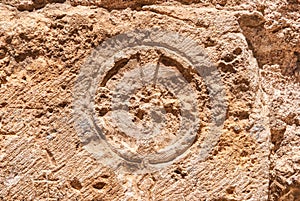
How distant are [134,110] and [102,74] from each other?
6.2 inches

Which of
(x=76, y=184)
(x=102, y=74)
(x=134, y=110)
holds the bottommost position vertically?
(x=76, y=184)

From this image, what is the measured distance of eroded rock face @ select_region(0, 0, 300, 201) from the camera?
5.95 feet

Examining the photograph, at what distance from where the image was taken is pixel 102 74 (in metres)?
1.84

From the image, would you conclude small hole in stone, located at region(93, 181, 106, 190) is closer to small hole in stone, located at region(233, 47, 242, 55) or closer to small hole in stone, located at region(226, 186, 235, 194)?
small hole in stone, located at region(226, 186, 235, 194)

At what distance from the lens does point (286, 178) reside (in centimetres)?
188

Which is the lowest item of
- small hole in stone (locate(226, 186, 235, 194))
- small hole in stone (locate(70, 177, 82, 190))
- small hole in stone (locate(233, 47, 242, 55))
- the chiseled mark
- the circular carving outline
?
small hole in stone (locate(70, 177, 82, 190))

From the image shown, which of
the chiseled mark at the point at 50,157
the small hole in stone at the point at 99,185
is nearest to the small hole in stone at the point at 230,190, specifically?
the small hole in stone at the point at 99,185

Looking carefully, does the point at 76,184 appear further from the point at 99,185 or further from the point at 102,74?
the point at 102,74

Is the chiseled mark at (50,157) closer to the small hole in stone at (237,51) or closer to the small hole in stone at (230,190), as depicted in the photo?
the small hole in stone at (230,190)

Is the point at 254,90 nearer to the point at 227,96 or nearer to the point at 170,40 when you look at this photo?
the point at 227,96

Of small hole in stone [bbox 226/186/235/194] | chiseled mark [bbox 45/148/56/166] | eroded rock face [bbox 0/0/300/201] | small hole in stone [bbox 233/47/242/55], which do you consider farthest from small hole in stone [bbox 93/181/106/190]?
small hole in stone [bbox 233/47/242/55]

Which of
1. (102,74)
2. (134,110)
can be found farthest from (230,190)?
(102,74)

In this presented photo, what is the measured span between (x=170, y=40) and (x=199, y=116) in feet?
0.88

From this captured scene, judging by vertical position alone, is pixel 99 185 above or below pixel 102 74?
below
